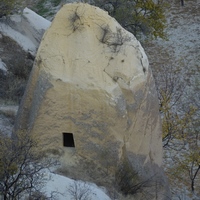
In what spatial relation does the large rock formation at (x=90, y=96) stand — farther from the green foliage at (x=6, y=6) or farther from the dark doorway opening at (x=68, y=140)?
the green foliage at (x=6, y=6)

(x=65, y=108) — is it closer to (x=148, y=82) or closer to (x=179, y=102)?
(x=148, y=82)

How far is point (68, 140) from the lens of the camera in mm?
11930

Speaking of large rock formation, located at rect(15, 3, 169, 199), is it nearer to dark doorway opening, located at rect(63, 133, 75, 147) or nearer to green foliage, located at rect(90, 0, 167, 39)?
dark doorway opening, located at rect(63, 133, 75, 147)

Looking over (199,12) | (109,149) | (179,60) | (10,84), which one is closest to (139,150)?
(109,149)

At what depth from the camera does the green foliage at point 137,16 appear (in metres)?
22.2

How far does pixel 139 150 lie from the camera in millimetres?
11961

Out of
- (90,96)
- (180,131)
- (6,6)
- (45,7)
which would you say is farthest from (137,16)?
(90,96)

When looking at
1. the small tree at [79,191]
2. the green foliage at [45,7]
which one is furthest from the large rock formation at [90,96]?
the green foliage at [45,7]

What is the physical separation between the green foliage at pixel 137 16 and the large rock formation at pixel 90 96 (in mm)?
10489

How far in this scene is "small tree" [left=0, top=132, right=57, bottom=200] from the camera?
874cm

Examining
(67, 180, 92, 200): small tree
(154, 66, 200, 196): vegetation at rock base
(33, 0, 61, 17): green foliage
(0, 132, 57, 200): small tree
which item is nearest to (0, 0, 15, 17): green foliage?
(154, 66, 200, 196): vegetation at rock base

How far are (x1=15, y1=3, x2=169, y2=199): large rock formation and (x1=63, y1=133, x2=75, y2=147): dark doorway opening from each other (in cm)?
3

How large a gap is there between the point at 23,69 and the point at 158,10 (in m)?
8.77

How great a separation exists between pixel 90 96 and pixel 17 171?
2.82m
